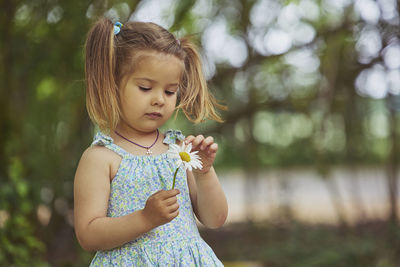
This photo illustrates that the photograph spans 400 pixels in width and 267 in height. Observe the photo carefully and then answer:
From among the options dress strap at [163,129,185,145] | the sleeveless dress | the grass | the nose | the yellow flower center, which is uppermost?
the nose

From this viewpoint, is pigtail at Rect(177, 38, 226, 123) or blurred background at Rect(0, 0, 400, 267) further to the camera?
blurred background at Rect(0, 0, 400, 267)

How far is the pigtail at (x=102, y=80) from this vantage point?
1.60 metres

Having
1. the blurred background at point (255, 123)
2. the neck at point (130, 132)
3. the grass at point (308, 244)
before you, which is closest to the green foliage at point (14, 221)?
the blurred background at point (255, 123)

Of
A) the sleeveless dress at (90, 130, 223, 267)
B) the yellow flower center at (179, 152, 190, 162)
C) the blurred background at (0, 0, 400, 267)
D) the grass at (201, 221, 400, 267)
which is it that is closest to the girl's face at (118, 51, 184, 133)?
the sleeveless dress at (90, 130, 223, 267)

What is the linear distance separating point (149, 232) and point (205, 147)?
Answer: 31 cm

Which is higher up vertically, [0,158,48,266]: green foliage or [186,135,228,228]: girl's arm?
[186,135,228,228]: girl's arm

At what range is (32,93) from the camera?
4.49 m

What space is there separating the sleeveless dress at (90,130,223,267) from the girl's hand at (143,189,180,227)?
0.17 metres

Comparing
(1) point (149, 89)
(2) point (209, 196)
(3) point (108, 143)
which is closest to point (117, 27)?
(1) point (149, 89)

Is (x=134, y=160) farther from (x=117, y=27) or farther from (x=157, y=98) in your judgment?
(x=117, y=27)

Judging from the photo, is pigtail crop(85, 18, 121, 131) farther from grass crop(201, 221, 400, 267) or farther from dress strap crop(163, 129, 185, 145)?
grass crop(201, 221, 400, 267)

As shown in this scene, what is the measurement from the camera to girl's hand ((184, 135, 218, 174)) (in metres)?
1.56

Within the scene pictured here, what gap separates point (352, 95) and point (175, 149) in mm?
4300

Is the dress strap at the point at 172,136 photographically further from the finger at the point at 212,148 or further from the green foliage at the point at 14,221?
the green foliage at the point at 14,221
